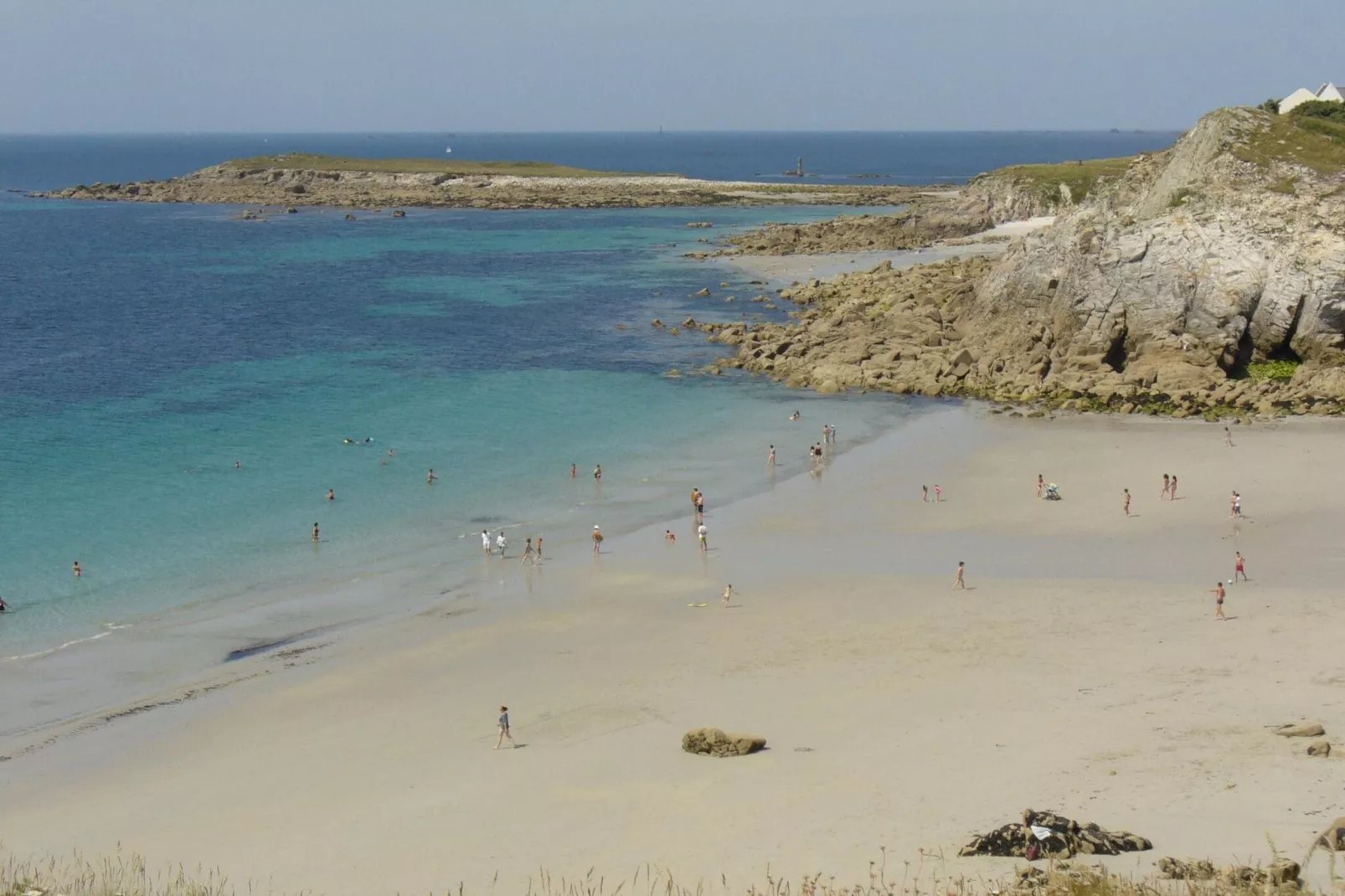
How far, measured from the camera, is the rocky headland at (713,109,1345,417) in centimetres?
4309

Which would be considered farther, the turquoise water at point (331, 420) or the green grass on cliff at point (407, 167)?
the green grass on cliff at point (407, 167)

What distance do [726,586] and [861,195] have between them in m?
114

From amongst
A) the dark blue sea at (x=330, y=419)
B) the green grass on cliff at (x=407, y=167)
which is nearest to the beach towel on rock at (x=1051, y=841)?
the dark blue sea at (x=330, y=419)

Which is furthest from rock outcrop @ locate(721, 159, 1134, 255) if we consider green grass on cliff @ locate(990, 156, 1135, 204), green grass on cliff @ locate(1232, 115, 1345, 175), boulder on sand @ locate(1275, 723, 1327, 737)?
boulder on sand @ locate(1275, 723, 1327, 737)

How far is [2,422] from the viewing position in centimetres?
4328

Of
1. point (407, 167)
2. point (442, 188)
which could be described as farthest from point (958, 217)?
point (407, 167)

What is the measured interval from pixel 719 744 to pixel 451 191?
443ft

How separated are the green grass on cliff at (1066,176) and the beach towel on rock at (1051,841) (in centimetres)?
8039

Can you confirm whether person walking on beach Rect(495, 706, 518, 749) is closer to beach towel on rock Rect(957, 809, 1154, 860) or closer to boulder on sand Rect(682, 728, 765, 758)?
boulder on sand Rect(682, 728, 765, 758)

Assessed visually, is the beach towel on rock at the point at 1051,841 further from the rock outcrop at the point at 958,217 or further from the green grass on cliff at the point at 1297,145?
the rock outcrop at the point at 958,217

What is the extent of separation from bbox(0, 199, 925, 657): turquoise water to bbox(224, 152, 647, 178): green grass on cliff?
74081mm

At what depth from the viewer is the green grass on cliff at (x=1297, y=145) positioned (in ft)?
152

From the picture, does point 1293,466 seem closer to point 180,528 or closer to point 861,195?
point 180,528

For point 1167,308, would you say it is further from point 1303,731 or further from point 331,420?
point 331,420
